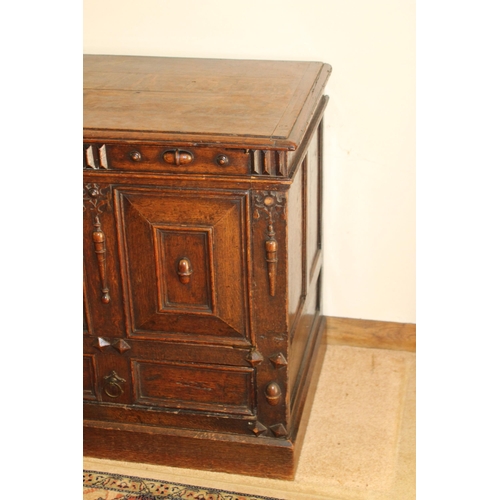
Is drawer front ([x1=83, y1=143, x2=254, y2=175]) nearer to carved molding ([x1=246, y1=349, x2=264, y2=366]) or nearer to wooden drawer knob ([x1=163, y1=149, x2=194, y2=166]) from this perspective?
wooden drawer knob ([x1=163, y1=149, x2=194, y2=166])

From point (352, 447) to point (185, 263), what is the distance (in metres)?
0.76

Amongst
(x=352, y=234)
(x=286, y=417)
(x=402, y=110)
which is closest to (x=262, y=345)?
(x=286, y=417)

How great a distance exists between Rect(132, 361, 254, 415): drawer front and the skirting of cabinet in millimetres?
76

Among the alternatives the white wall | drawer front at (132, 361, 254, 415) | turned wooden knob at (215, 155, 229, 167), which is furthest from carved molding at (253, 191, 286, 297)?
the white wall

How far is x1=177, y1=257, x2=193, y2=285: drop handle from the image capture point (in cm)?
181

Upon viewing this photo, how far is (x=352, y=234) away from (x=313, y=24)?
0.70 meters

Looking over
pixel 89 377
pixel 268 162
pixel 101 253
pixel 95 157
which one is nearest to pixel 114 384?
pixel 89 377

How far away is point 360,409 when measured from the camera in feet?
7.39

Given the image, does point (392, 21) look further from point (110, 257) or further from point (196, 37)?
point (110, 257)

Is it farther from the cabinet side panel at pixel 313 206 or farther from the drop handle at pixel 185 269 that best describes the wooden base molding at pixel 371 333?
the drop handle at pixel 185 269

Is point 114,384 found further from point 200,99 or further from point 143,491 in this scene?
point 200,99

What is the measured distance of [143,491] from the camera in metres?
1.94

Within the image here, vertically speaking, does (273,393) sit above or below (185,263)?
below

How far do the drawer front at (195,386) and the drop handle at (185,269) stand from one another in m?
0.27
